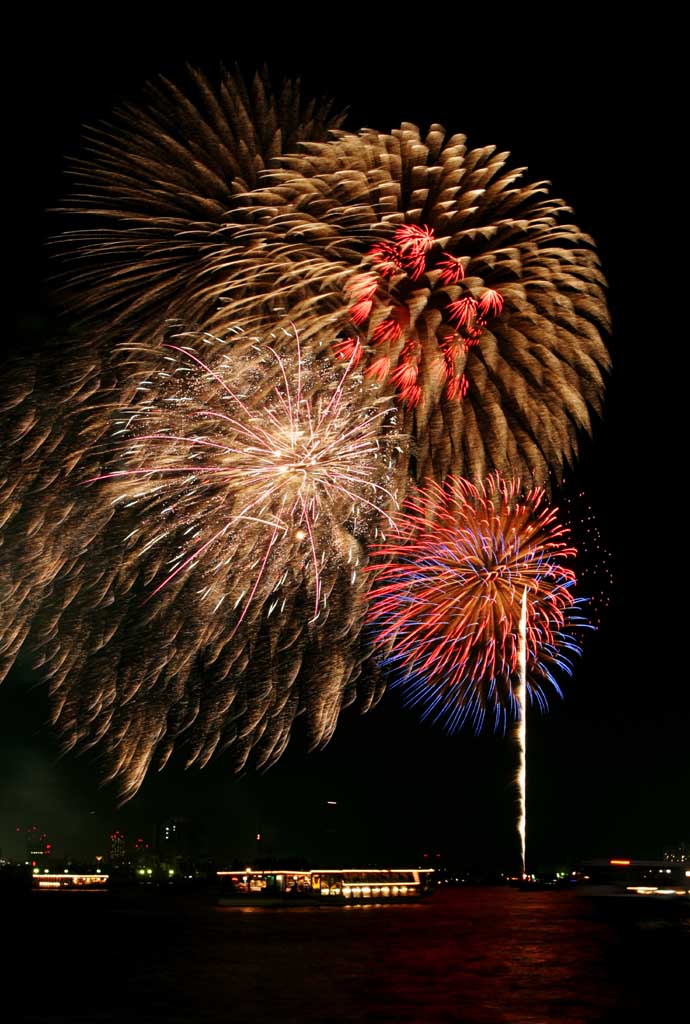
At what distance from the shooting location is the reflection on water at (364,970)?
23.8 m

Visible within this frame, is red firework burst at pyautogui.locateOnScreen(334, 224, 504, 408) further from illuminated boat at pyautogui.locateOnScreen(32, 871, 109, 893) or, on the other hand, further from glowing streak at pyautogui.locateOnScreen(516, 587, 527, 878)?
illuminated boat at pyautogui.locateOnScreen(32, 871, 109, 893)

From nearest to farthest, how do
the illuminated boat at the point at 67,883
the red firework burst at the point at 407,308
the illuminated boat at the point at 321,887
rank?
the red firework burst at the point at 407,308 → the illuminated boat at the point at 321,887 → the illuminated boat at the point at 67,883

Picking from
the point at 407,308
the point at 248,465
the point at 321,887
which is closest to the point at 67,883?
the point at 321,887

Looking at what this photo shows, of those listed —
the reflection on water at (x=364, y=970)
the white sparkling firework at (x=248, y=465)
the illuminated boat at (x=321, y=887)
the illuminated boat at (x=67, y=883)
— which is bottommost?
the illuminated boat at (x=67, y=883)

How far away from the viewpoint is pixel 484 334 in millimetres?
24500

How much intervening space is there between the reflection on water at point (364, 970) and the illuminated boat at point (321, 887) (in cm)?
1639

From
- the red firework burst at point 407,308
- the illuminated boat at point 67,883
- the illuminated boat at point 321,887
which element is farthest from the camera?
the illuminated boat at point 67,883

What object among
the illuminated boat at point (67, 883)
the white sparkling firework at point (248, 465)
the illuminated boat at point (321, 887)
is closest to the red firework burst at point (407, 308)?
the white sparkling firework at point (248, 465)

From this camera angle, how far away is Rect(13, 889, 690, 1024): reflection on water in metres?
23.8

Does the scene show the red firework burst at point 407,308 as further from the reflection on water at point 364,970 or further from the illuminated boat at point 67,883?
the illuminated boat at point 67,883

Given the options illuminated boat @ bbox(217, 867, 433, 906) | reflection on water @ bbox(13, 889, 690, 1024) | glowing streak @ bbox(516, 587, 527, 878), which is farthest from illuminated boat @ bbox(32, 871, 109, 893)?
glowing streak @ bbox(516, 587, 527, 878)

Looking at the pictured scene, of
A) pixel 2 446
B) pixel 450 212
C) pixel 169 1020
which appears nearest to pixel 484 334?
pixel 450 212

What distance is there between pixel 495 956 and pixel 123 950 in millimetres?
15406

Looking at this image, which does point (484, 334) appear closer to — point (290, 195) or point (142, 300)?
point (290, 195)
